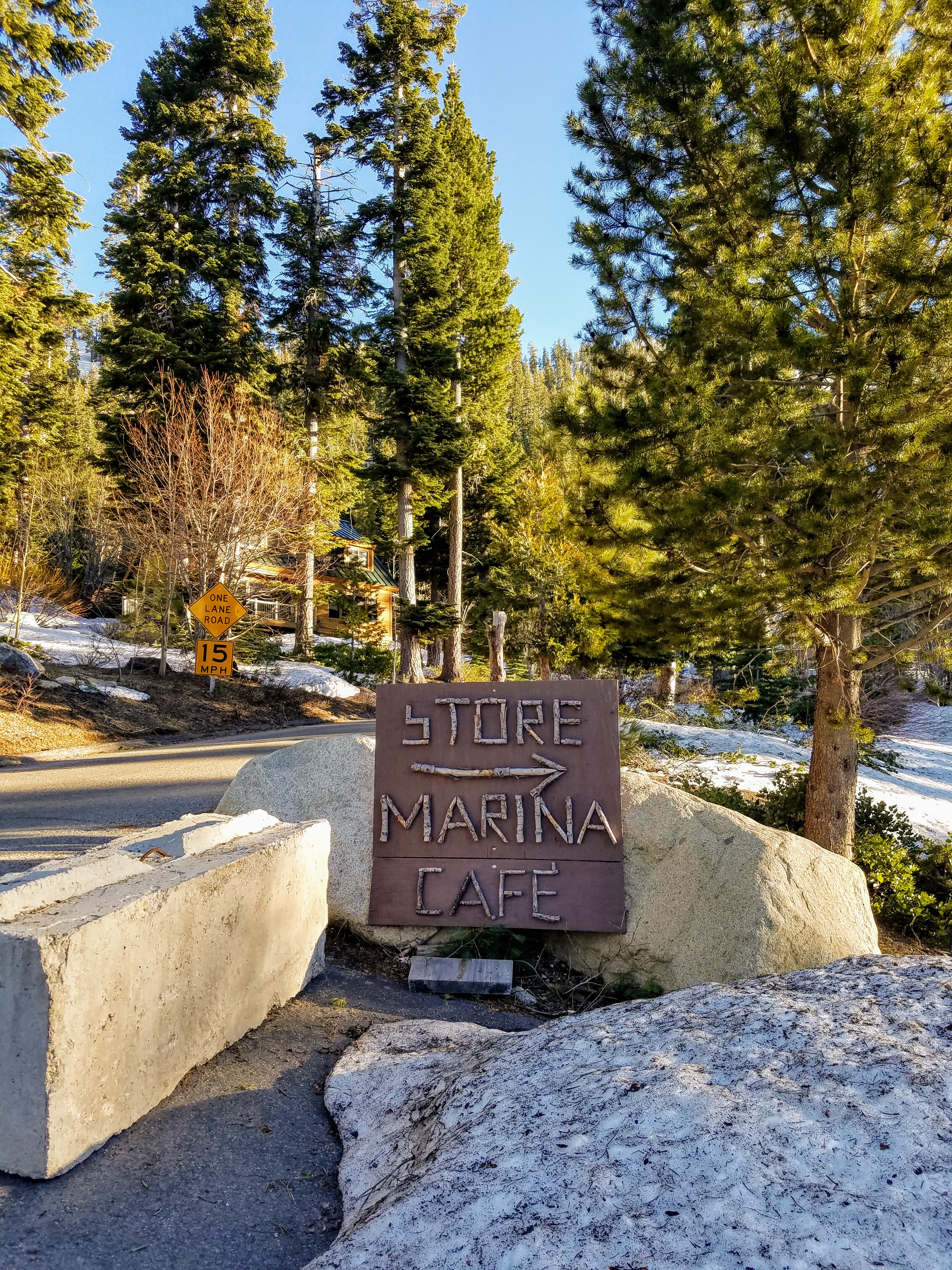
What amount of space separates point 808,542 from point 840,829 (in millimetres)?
2775

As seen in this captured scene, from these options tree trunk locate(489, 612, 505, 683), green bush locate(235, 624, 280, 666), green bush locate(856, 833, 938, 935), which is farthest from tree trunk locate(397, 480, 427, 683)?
green bush locate(856, 833, 938, 935)

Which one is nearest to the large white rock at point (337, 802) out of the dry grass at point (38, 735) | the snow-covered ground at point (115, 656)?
the dry grass at point (38, 735)

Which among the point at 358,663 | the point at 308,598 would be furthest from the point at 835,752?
the point at 308,598

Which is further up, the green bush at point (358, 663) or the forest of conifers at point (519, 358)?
the forest of conifers at point (519, 358)

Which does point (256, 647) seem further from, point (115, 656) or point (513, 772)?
point (513, 772)

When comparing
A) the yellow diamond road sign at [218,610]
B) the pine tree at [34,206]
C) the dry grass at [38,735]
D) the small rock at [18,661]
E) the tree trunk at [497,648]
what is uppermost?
the pine tree at [34,206]

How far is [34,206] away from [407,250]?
8.85 m

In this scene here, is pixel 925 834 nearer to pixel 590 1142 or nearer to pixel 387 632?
pixel 590 1142

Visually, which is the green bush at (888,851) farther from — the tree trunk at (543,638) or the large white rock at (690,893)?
the tree trunk at (543,638)

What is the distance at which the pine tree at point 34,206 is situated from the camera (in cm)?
1422

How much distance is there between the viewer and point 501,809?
504cm

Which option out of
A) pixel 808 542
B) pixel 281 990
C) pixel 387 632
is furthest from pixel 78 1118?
pixel 387 632

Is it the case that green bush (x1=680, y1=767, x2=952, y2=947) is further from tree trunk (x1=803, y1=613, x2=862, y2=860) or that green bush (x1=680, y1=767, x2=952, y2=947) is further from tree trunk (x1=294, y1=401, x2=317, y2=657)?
tree trunk (x1=294, y1=401, x2=317, y2=657)

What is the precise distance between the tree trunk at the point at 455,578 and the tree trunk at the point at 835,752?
14.5m
